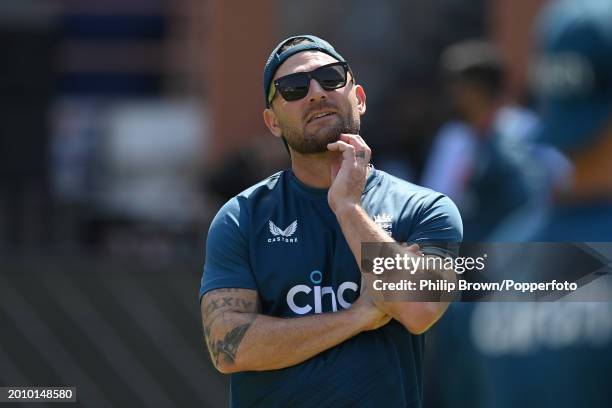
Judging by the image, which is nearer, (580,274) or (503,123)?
(580,274)

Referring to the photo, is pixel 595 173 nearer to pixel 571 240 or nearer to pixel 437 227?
pixel 571 240

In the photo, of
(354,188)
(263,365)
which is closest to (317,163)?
(354,188)

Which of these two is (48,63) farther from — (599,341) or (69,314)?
(599,341)

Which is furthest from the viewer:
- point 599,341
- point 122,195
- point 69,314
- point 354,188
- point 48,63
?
point 122,195

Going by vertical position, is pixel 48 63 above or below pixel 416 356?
above

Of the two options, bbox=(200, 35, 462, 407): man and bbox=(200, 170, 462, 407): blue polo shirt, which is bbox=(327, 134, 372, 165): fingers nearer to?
bbox=(200, 35, 462, 407): man

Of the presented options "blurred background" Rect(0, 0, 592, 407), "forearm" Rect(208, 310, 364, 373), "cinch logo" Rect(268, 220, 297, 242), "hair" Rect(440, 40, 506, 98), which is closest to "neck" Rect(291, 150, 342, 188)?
"cinch logo" Rect(268, 220, 297, 242)

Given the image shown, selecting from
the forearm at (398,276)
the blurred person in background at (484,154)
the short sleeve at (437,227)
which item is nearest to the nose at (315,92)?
the forearm at (398,276)

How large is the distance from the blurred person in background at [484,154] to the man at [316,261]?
13.1 feet

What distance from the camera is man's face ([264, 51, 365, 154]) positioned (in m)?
3.37

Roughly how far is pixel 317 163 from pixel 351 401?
1.93ft

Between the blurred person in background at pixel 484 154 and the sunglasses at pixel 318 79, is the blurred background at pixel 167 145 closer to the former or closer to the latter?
the blurred person in background at pixel 484 154

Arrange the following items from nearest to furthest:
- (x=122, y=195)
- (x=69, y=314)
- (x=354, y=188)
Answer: (x=354, y=188)
(x=69, y=314)
(x=122, y=195)

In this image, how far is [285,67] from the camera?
3.44 metres
